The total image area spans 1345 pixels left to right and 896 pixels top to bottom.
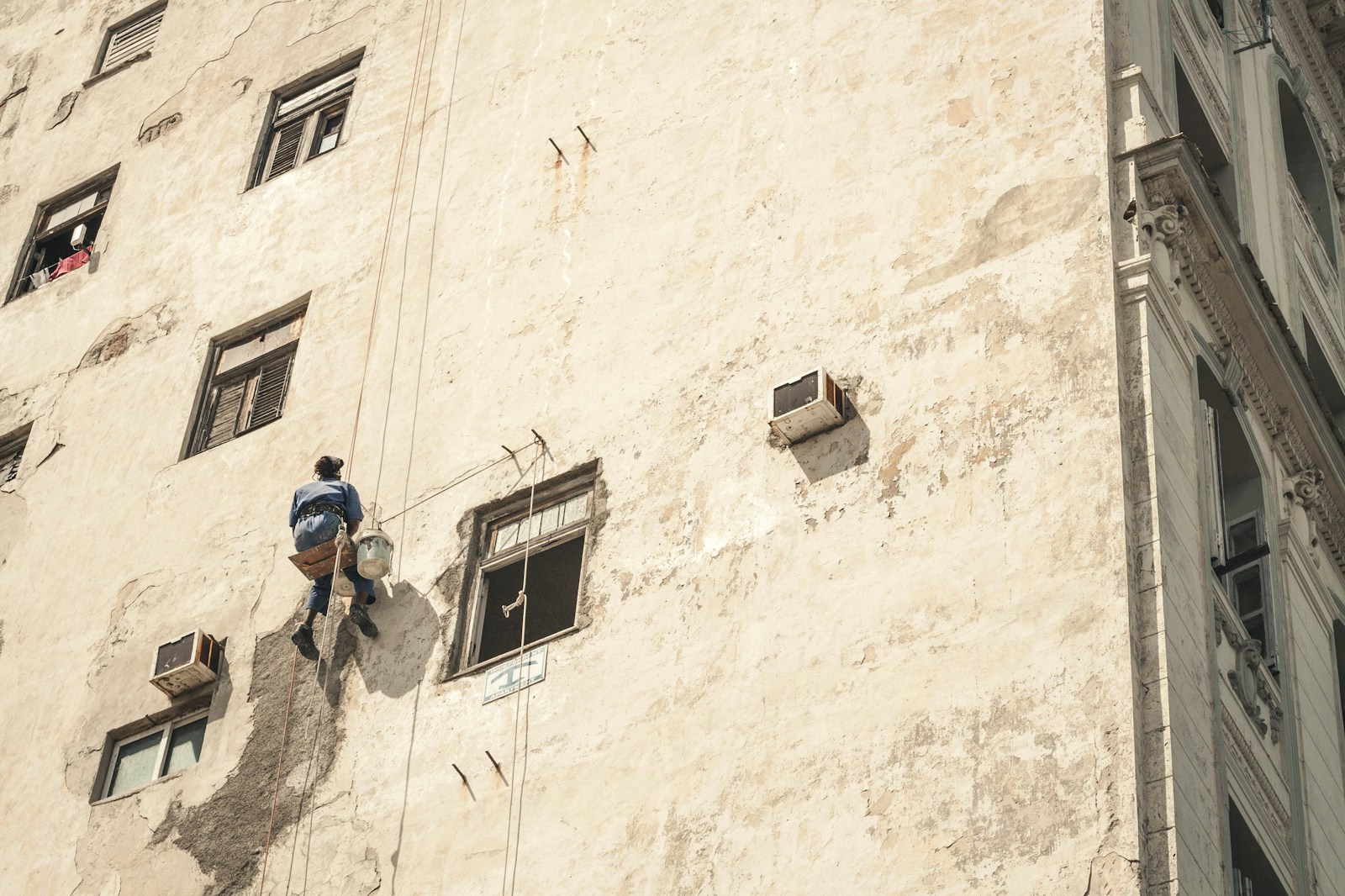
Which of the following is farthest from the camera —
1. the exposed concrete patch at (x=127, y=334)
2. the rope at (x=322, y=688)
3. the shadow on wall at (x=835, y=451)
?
the exposed concrete patch at (x=127, y=334)

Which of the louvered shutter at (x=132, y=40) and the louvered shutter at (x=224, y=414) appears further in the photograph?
the louvered shutter at (x=132, y=40)

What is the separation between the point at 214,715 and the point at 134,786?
0.95m

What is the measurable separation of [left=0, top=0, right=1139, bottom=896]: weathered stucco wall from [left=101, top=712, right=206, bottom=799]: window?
24 cm

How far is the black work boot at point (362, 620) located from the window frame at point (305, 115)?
6663 mm

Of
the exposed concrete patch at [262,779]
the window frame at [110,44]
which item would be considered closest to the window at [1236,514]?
the exposed concrete patch at [262,779]

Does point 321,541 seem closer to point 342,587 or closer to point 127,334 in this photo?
point 342,587

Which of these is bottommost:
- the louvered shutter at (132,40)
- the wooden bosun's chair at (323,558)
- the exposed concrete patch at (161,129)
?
the wooden bosun's chair at (323,558)

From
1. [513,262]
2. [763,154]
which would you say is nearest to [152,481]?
[513,262]

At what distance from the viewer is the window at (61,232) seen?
24.0 meters

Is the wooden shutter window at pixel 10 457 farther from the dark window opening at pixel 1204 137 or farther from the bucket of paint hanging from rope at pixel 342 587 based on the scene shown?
the dark window opening at pixel 1204 137

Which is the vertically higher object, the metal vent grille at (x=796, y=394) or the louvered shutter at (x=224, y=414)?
the louvered shutter at (x=224, y=414)

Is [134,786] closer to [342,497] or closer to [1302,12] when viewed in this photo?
[342,497]

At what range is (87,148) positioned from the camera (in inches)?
994

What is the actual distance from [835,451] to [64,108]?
576 inches
